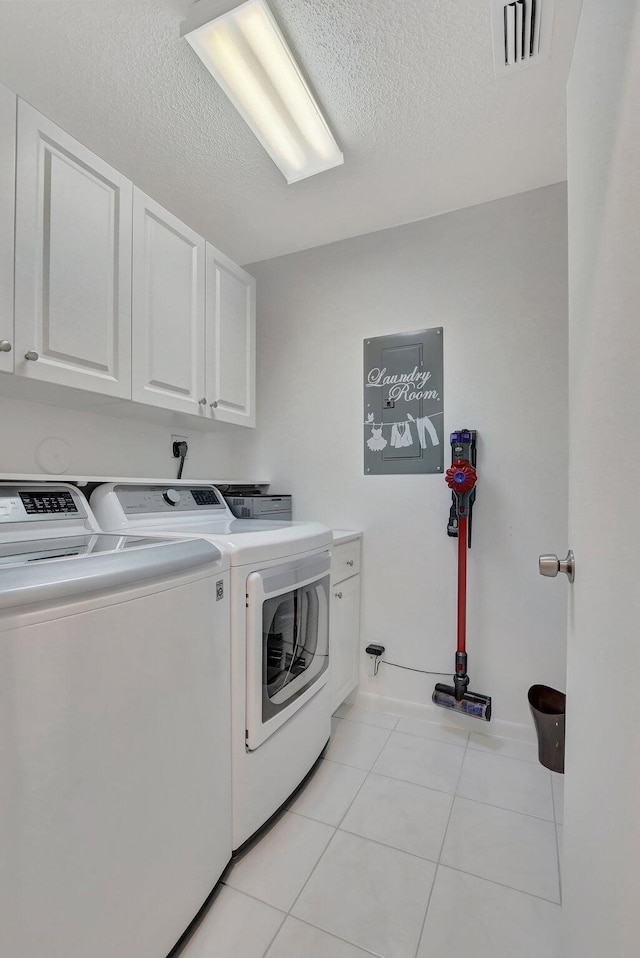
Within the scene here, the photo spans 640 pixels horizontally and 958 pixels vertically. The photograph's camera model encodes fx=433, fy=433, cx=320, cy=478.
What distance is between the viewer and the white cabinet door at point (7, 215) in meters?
1.21

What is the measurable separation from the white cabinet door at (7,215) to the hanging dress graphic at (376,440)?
158 cm

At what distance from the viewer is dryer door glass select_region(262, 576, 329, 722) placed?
4.48 feet

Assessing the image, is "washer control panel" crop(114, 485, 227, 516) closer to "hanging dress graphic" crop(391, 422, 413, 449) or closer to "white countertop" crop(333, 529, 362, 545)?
"white countertop" crop(333, 529, 362, 545)

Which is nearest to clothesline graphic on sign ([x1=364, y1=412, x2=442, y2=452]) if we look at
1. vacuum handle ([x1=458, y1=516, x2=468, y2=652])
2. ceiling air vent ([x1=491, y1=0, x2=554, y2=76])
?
vacuum handle ([x1=458, y1=516, x2=468, y2=652])

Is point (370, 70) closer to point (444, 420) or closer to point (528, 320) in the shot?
point (528, 320)

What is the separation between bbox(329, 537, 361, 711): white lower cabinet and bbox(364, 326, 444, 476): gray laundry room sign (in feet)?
1.56

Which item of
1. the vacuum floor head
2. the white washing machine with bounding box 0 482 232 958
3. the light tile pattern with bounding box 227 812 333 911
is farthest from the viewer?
the vacuum floor head

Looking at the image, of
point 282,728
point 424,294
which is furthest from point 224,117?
point 282,728

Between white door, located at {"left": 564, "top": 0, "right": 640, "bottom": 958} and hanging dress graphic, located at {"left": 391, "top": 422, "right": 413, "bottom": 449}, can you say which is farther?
hanging dress graphic, located at {"left": 391, "top": 422, "right": 413, "bottom": 449}

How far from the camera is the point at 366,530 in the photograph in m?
2.31

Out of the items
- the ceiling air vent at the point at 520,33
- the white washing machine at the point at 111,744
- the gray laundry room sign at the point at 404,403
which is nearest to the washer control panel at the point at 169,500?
the white washing machine at the point at 111,744

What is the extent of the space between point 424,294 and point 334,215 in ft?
1.96

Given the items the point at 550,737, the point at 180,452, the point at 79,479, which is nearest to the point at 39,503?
the point at 79,479

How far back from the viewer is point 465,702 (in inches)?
77.5
